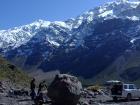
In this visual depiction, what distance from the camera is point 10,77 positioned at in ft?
347

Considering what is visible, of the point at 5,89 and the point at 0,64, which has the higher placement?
the point at 0,64

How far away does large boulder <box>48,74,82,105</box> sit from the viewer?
43.8 metres

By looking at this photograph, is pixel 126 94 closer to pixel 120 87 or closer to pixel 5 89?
pixel 120 87

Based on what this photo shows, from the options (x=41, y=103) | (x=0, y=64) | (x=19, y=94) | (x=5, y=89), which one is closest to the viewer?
(x=41, y=103)

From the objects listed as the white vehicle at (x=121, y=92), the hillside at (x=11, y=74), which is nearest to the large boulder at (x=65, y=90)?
the white vehicle at (x=121, y=92)

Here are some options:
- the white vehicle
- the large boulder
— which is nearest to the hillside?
the white vehicle

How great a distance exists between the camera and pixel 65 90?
144 ft

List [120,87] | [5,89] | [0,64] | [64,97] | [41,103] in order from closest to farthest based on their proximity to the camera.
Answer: [64,97], [41,103], [120,87], [5,89], [0,64]

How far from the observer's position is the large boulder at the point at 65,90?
43844mm

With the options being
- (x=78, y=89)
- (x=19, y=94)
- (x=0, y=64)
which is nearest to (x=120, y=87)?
(x=19, y=94)

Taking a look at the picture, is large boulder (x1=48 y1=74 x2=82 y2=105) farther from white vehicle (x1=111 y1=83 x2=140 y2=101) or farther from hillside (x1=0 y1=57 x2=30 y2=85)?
hillside (x1=0 y1=57 x2=30 y2=85)

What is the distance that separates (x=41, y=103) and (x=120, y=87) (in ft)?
86.8

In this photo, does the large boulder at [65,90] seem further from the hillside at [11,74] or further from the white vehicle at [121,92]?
the hillside at [11,74]

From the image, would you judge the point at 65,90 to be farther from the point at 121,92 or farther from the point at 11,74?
the point at 11,74
